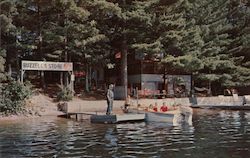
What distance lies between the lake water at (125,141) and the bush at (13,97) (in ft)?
17.5

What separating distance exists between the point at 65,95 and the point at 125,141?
2085cm

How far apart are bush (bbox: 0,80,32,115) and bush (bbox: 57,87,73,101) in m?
5.39

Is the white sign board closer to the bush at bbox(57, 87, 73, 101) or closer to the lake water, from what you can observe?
the bush at bbox(57, 87, 73, 101)

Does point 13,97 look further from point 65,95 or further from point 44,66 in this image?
point 65,95

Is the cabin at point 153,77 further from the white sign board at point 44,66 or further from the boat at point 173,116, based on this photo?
the boat at point 173,116

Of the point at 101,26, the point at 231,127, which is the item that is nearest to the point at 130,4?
the point at 101,26

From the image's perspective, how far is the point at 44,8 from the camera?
1720 inches

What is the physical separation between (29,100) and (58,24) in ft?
38.3

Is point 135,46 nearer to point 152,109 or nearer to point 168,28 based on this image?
point 168,28

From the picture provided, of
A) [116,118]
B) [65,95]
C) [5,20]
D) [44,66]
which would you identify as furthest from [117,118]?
[5,20]

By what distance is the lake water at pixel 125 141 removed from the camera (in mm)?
16594

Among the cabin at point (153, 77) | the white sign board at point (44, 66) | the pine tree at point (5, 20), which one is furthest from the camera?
the cabin at point (153, 77)

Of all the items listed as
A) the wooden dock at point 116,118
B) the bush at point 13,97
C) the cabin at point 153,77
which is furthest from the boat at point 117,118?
the cabin at point 153,77

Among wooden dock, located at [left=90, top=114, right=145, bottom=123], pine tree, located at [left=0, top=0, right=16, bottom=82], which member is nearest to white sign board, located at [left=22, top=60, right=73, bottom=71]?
pine tree, located at [left=0, top=0, right=16, bottom=82]
